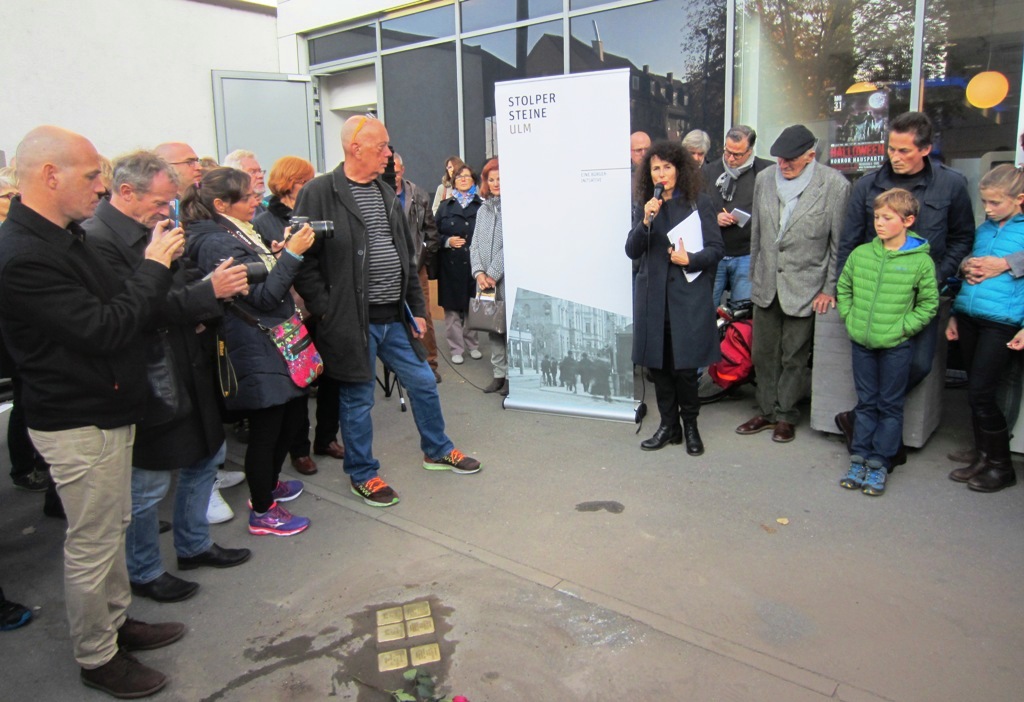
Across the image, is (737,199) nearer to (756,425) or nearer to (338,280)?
(756,425)

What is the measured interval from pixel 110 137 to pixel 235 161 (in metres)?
5.85

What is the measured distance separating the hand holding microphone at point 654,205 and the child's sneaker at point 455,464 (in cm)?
179

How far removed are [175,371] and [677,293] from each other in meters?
2.92

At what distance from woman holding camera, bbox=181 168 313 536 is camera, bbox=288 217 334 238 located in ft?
0.17

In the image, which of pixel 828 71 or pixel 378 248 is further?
pixel 828 71

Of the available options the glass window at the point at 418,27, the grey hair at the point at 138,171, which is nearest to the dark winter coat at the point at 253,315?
the grey hair at the point at 138,171

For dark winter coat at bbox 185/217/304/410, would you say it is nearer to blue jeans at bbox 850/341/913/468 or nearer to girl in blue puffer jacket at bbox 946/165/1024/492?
blue jeans at bbox 850/341/913/468

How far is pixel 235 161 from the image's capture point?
539 cm

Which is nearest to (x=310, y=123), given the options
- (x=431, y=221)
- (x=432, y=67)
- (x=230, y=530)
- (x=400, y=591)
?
(x=432, y=67)

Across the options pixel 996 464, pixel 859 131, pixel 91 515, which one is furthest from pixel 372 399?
pixel 859 131

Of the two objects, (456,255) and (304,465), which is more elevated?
(456,255)

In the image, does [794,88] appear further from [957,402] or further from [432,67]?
[432,67]

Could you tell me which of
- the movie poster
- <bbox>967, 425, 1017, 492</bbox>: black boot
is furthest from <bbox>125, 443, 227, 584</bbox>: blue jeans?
the movie poster

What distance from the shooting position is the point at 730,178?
19.3 ft
